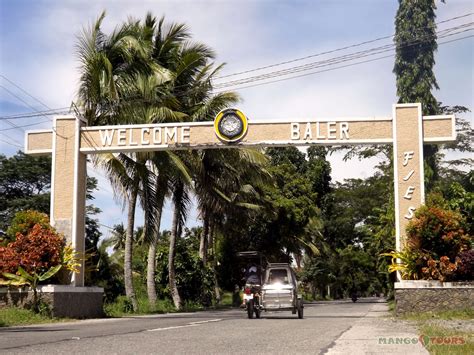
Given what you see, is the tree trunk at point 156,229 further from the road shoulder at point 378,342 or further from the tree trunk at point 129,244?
the road shoulder at point 378,342

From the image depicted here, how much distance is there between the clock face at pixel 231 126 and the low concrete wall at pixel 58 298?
22.8ft

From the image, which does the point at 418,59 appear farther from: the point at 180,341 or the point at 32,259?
the point at 180,341

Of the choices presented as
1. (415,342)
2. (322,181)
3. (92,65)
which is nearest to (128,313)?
(92,65)

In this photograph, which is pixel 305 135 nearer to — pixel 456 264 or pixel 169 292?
pixel 456 264

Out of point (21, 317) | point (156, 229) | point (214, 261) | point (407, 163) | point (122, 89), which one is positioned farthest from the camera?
point (214, 261)

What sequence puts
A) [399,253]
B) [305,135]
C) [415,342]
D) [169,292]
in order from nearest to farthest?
[415,342] → [399,253] → [305,135] → [169,292]

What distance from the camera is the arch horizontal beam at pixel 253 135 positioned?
73.3ft

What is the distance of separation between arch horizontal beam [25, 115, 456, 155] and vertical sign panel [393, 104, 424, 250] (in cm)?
33

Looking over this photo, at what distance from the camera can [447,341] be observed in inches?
436

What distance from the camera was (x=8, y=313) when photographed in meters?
18.9

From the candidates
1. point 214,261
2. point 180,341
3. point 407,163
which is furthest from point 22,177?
point 180,341

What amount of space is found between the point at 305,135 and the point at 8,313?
10.9m

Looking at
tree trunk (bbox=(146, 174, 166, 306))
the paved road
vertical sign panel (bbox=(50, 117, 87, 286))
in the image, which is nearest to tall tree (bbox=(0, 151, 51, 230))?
tree trunk (bbox=(146, 174, 166, 306))

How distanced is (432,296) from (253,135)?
793cm
